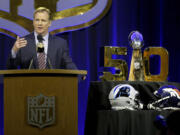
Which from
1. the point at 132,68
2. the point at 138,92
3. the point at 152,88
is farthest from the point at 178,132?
the point at 132,68

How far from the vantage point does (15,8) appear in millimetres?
4500

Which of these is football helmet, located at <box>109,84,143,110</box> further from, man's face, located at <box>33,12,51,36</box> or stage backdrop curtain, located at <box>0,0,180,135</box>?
stage backdrop curtain, located at <box>0,0,180,135</box>

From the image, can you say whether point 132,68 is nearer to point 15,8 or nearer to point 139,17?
point 139,17

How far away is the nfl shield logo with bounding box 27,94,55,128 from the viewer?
2.42 m

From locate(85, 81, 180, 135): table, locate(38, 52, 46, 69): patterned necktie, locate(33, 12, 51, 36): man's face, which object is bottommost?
locate(85, 81, 180, 135): table

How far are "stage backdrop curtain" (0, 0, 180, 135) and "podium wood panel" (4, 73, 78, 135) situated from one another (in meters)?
2.01

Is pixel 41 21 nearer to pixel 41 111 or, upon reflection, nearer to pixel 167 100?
pixel 41 111

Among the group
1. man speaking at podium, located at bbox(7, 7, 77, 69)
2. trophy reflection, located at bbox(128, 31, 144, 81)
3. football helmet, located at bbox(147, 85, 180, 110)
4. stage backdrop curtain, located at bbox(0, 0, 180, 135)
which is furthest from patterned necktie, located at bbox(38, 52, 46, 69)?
stage backdrop curtain, located at bbox(0, 0, 180, 135)

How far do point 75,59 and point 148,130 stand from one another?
A: 2.01 meters

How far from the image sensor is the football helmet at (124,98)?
9.39 ft

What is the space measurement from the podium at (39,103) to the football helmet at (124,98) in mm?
477

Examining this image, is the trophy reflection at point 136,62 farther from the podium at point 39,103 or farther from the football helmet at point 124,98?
the podium at point 39,103

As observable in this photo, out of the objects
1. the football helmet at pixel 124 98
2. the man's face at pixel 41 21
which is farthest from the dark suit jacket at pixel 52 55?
the football helmet at pixel 124 98

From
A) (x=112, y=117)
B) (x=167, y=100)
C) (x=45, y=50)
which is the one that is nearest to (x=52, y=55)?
(x=45, y=50)
